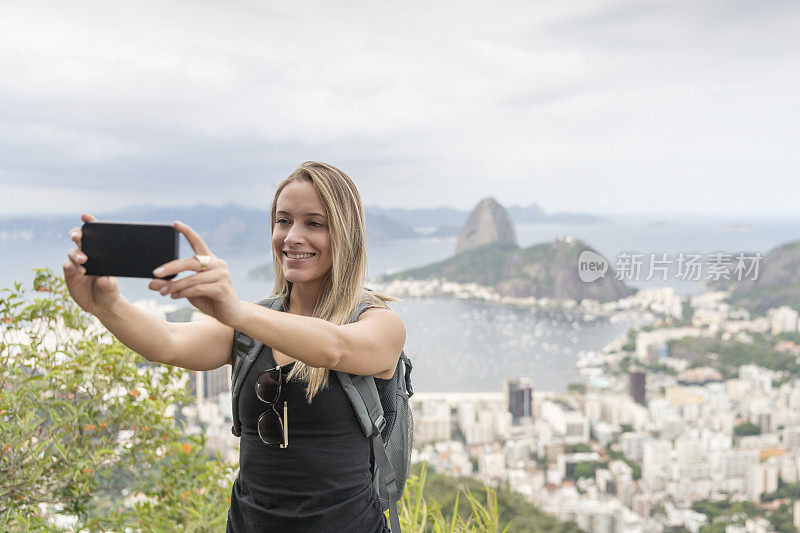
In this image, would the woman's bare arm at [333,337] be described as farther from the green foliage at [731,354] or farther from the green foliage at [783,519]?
the green foliage at [731,354]

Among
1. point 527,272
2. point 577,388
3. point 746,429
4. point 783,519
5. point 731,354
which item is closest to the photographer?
point 783,519

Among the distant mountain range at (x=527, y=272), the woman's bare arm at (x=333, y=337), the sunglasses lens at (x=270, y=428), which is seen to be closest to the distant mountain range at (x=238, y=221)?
the woman's bare arm at (x=333, y=337)

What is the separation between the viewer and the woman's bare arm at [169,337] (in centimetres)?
84

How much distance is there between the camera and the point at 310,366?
874 mm

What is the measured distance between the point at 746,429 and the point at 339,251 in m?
16.7

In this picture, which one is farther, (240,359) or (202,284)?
(240,359)

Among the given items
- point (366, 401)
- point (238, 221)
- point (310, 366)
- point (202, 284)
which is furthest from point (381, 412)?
point (238, 221)

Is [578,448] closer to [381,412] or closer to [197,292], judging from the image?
[381,412]

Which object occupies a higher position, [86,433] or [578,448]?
[86,433]

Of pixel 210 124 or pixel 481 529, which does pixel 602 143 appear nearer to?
pixel 210 124

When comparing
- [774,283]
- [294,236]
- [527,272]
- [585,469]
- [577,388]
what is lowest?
[585,469]

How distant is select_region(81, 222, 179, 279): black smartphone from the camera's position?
683 mm

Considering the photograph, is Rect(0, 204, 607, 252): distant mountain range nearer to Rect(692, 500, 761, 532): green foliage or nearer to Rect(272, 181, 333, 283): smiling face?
Rect(272, 181, 333, 283): smiling face

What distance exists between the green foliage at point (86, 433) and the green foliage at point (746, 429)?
1562 cm
